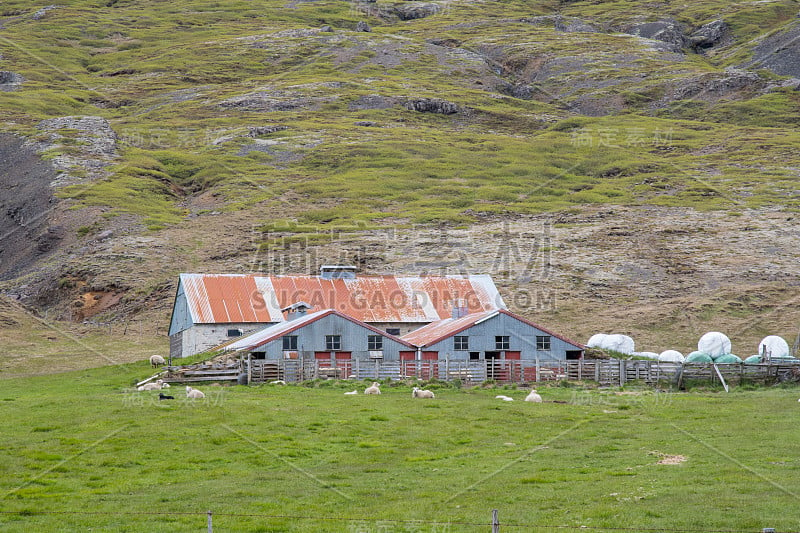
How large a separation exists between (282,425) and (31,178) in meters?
122

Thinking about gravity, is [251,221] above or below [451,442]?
above

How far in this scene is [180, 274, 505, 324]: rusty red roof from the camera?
67.6 meters

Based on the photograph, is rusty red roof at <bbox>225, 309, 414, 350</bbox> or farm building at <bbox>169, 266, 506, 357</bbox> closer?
rusty red roof at <bbox>225, 309, 414, 350</bbox>

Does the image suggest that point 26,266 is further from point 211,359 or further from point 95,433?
point 95,433

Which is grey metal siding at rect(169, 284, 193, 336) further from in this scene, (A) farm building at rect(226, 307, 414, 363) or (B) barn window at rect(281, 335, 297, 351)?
(B) barn window at rect(281, 335, 297, 351)

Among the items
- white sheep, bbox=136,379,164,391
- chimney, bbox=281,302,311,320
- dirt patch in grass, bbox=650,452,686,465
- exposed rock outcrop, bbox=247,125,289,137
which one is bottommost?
dirt patch in grass, bbox=650,452,686,465

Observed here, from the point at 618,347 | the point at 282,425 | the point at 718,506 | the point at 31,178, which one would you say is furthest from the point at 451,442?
the point at 31,178

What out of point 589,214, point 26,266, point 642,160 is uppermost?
point 642,160

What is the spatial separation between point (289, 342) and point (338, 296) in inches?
629

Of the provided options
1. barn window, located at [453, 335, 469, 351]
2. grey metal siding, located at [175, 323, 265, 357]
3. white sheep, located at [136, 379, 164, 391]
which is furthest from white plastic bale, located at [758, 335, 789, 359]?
white sheep, located at [136, 379, 164, 391]

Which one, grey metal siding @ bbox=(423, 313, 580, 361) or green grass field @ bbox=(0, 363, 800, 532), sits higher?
grey metal siding @ bbox=(423, 313, 580, 361)

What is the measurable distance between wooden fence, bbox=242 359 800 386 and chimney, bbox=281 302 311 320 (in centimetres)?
1133

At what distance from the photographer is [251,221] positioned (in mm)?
119375

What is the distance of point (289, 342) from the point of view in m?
55.8
